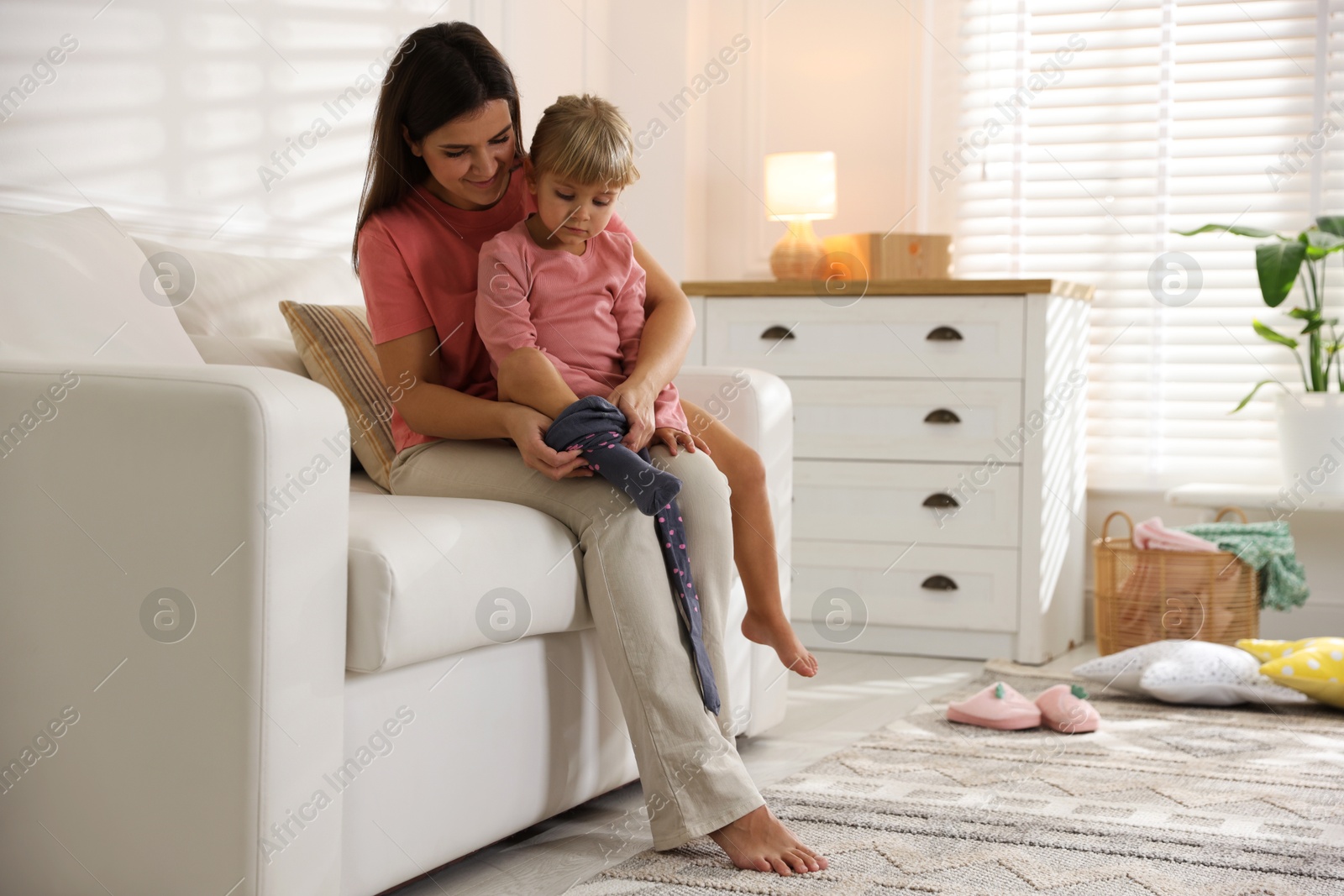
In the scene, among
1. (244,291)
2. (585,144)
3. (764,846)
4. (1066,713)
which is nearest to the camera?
(764,846)

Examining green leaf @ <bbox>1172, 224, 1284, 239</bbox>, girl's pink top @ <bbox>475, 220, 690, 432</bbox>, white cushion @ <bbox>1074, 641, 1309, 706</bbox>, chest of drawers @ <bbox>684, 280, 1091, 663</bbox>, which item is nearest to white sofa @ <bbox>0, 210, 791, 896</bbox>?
girl's pink top @ <bbox>475, 220, 690, 432</bbox>

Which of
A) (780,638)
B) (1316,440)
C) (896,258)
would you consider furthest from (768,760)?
(1316,440)

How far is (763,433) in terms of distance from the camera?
77.2 inches

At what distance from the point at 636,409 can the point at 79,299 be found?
2.08 ft

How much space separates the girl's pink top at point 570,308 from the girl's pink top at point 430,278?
0.16 feet

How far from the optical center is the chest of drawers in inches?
111

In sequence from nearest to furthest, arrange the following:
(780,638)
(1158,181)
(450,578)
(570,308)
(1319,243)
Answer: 1. (450,578)
2. (570,308)
3. (780,638)
4. (1319,243)
5. (1158,181)

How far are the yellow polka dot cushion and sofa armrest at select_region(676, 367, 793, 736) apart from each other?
2.96ft

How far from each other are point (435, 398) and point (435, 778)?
0.48m

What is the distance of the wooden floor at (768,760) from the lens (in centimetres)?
145

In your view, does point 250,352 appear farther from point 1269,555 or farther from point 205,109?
point 1269,555

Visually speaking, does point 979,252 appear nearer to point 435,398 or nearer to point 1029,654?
point 1029,654

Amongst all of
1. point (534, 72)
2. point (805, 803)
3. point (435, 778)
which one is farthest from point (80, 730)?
point (534, 72)

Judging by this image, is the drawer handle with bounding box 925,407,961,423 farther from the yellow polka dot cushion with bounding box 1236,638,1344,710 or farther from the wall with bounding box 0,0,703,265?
the wall with bounding box 0,0,703,265
